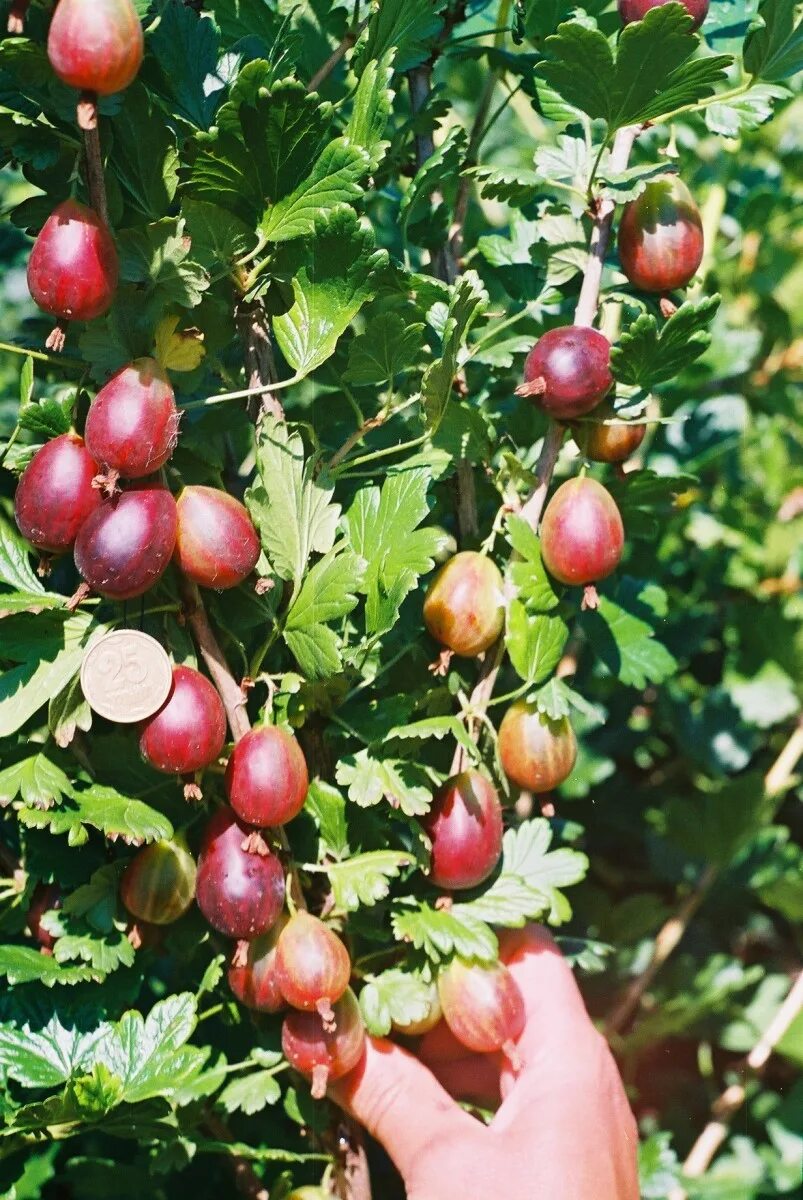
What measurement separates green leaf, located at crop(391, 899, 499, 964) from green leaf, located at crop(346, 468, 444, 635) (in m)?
0.19

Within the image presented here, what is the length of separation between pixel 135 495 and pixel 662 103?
1.23 feet

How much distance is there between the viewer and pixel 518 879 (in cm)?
76

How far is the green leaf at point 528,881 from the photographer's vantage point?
28.8 inches

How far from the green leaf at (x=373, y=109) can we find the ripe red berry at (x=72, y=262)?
14 cm

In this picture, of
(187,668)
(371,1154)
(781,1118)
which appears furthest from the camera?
(781,1118)

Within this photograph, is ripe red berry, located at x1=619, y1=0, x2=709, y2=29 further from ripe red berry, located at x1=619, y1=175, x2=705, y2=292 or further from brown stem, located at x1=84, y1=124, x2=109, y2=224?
brown stem, located at x1=84, y1=124, x2=109, y2=224

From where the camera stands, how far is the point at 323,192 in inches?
23.3

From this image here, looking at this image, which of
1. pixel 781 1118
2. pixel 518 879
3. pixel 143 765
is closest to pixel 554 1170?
pixel 518 879

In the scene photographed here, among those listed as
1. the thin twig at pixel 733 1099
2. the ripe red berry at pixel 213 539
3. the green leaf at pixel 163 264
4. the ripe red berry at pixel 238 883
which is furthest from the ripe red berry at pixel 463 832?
the thin twig at pixel 733 1099

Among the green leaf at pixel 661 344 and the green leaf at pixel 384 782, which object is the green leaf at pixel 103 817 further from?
the green leaf at pixel 661 344

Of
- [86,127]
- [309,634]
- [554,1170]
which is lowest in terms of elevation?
[554,1170]

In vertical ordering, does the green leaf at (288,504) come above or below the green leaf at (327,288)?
below

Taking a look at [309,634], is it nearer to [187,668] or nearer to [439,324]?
[187,668]

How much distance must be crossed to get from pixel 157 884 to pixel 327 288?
0.35m
